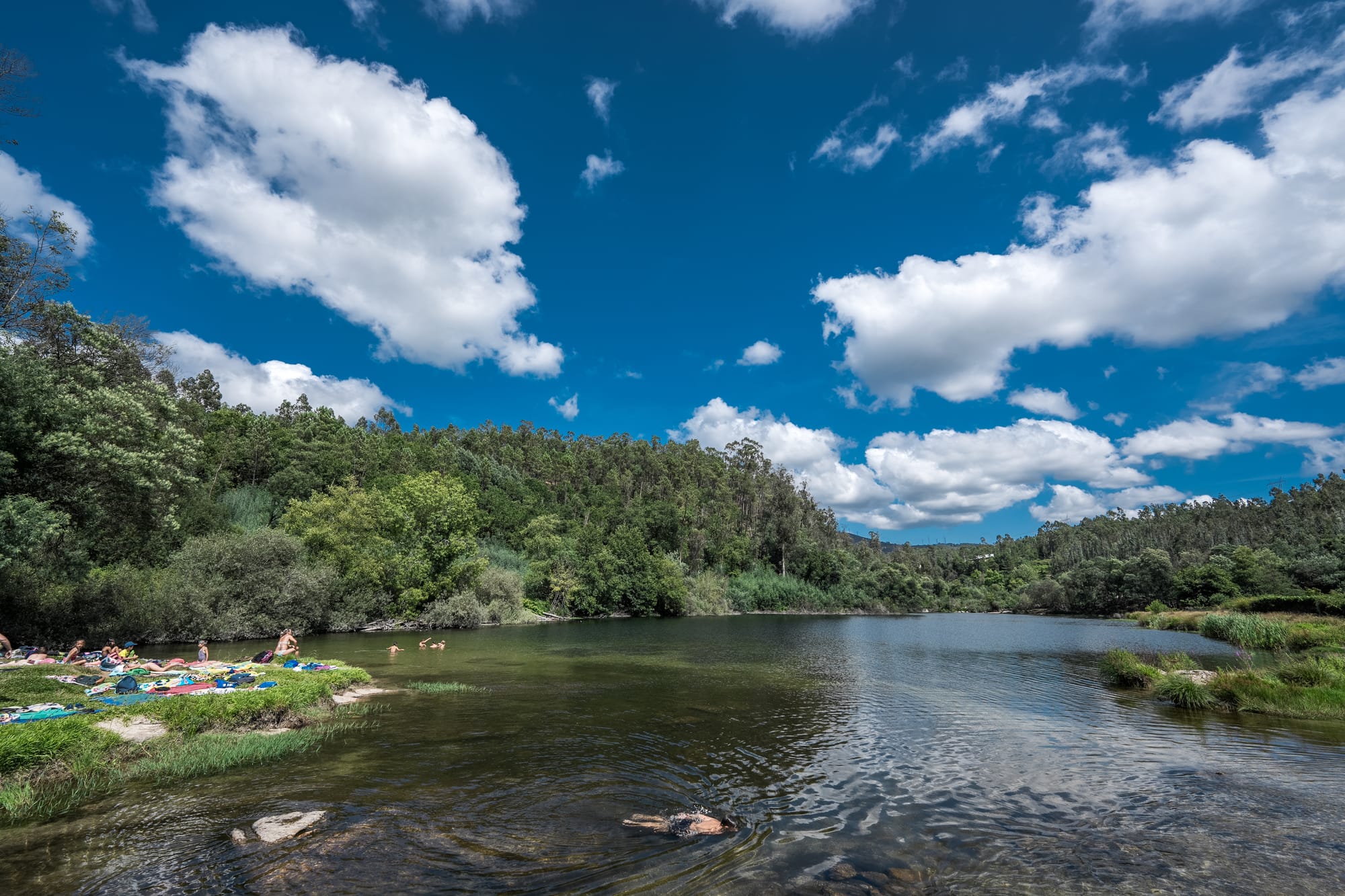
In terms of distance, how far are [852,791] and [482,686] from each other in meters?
19.8

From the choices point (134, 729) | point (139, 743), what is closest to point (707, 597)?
point (134, 729)

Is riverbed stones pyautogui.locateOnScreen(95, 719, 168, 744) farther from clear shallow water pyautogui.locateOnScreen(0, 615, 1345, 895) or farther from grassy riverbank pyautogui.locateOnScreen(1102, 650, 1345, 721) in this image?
grassy riverbank pyautogui.locateOnScreen(1102, 650, 1345, 721)

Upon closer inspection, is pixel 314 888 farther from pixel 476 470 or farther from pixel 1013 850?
pixel 476 470

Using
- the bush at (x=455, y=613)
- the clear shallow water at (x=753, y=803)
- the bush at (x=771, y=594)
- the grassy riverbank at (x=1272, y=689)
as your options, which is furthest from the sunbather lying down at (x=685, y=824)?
the bush at (x=771, y=594)

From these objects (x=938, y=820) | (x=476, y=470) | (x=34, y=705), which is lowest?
(x=938, y=820)

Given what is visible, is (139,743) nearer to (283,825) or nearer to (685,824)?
(283,825)

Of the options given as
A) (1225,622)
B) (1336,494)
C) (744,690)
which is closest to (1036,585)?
(1336,494)

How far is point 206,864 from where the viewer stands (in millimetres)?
9812

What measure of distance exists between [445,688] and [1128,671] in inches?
1405

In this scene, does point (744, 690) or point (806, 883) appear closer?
point (806, 883)

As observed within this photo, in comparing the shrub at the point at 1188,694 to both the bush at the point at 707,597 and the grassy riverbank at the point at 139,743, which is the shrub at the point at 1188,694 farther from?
the bush at the point at 707,597

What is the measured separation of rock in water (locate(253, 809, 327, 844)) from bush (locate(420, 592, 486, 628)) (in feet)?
196

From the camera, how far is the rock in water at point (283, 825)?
11.0 metres

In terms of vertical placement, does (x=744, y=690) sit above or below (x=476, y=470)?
below
